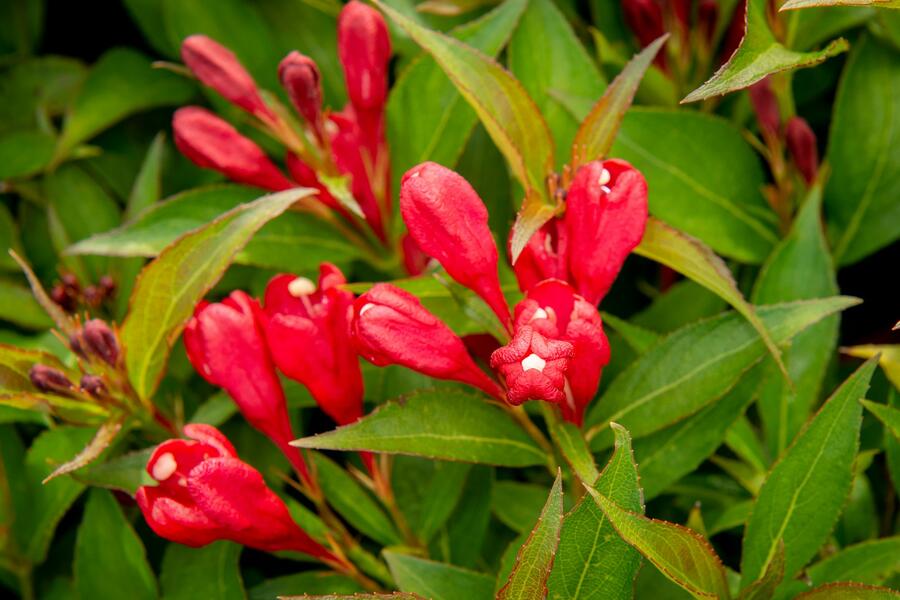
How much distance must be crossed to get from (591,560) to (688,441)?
0.24 m

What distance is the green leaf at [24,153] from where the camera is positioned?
1318mm

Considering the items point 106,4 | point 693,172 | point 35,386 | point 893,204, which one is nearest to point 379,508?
point 35,386

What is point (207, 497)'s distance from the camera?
2.71 feet

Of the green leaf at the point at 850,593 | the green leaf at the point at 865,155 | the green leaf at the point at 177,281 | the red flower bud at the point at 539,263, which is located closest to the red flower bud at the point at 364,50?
the green leaf at the point at 177,281

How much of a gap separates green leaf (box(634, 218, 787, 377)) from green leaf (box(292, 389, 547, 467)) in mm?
206

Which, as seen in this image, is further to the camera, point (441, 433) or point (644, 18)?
point (644, 18)

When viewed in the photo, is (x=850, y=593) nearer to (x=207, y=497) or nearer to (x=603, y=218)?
(x=603, y=218)

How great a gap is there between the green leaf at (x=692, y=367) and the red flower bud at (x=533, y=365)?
0.22 meters

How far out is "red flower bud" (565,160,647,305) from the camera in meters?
0.82

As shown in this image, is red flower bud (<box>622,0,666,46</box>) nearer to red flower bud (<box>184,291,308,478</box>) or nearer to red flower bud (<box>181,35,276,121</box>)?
red flower bud (<box>181,35,276,121</box>)

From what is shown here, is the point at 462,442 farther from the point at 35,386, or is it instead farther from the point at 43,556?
the point at 43,556

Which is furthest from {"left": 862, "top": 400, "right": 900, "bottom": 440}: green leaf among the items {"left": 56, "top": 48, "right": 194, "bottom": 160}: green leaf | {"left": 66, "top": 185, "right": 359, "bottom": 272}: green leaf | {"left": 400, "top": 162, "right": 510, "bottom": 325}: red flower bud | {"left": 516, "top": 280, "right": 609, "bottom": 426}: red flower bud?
{"left": 56, "top": 48, "right": 194, "bottom": 160}: green leaf

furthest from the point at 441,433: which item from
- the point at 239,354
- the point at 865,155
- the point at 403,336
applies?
the point at 865,155

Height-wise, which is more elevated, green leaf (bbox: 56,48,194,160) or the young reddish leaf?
the young reddish leaf
